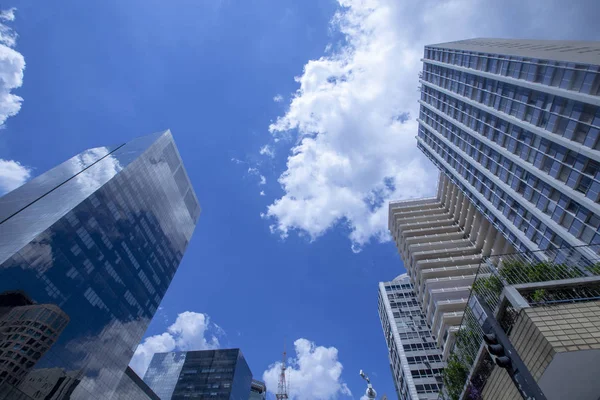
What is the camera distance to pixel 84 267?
67.6m

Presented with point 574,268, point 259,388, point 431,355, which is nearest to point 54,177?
point 431,355

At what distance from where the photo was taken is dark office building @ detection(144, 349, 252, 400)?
130750 millimetres

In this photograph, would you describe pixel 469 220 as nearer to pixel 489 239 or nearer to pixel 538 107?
pixel 489 239

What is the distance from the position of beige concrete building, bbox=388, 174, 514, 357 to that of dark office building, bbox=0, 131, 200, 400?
63.7 metres

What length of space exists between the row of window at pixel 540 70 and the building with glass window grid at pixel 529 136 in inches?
4.3

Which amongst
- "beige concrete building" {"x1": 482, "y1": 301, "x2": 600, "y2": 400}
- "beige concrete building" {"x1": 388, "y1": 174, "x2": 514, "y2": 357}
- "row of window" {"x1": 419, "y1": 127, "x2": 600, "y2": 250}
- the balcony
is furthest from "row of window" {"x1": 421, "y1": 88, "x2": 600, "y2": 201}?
"beige concrete building" {"x1": 482, "y1": 301, "x2": 600, "y2": 400}

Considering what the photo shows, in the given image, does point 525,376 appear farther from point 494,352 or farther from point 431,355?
point 431,355

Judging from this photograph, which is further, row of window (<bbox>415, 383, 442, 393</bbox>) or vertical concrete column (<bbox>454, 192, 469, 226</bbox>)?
vertical concrete column (<bbox>454, 192, 469, 226</bbox>)

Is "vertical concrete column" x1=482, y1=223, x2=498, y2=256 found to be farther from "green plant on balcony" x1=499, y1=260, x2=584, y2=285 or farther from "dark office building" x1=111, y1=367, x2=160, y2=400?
"dark office building" x1=111, y1=367, x2=160, y2=400

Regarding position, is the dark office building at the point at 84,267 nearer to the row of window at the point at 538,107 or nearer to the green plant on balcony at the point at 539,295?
the green plant on balcony at the point at 539,295

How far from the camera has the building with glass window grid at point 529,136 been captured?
37.3 m

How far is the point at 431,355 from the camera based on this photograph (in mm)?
67375

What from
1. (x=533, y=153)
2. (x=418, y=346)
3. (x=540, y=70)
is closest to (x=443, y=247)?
(x=418, y=346)

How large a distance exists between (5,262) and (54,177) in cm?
4069
